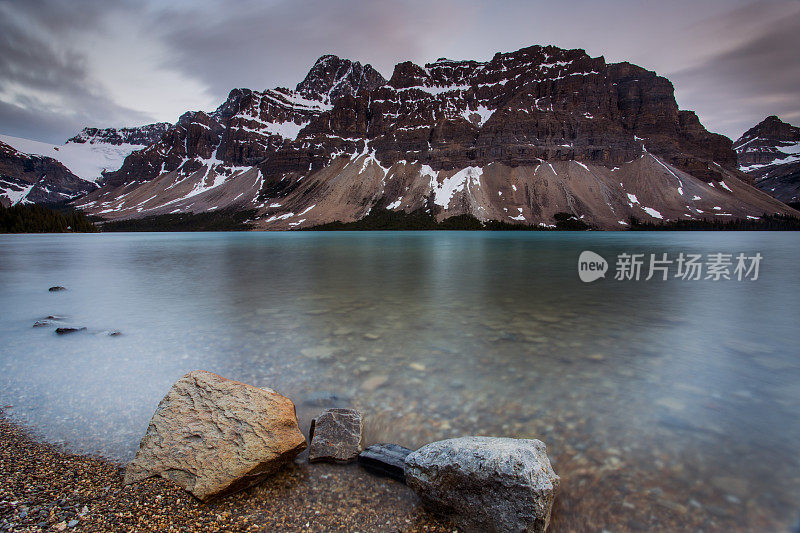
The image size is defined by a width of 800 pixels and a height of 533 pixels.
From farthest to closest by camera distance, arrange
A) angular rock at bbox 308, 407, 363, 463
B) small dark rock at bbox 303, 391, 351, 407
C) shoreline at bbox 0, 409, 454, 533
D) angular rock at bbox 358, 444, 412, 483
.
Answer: small dark rock at bbox 303, 391, 351, 407 → angular rock at bbox 308, 407, 363, 463 → angular rock at bbox 358, 444, 412, 483 → shoreline at bbox 0, 409, 454, 533

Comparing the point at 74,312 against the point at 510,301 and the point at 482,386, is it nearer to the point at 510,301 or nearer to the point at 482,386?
the point at 482,386

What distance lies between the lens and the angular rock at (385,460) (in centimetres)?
549

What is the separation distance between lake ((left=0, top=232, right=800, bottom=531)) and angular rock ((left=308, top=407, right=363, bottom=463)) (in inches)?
22.4

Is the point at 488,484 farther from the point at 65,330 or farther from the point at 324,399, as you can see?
the point at 65,330

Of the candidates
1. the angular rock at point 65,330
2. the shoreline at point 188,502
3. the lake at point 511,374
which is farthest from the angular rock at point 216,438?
the angular rock at point 65,330

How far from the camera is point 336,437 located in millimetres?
6102

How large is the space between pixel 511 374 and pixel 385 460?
4.64 meters

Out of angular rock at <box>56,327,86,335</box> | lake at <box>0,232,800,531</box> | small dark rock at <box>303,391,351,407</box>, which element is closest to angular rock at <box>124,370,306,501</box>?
lake at <box>0,232,800,531</box>

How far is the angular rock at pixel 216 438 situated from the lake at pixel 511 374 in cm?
99

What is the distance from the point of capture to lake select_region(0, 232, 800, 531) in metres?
5.56

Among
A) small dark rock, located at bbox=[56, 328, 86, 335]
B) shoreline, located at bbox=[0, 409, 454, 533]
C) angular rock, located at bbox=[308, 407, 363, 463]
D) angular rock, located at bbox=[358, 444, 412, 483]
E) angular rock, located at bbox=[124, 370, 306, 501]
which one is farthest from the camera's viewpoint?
small dark rock, located at bbox=[56, 328, 86, 335]

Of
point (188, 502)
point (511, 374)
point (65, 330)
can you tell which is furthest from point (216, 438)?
point (65, 330)

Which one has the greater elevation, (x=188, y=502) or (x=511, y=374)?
(x=511, y=374)

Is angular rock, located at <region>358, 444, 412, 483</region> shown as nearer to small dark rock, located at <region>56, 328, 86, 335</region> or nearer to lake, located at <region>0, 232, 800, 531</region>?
lake, located at <region>0, 232, 800, 531</region>
